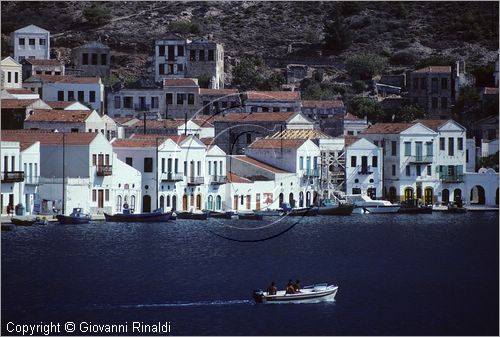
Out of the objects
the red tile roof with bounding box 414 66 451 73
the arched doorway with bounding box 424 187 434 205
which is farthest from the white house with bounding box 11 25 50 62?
the arched doorway with bounding box 424 187 434 205

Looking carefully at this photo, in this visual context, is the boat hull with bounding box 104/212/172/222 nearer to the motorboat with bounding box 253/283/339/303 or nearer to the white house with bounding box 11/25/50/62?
the motorboat with bounding box 253/283/339/303

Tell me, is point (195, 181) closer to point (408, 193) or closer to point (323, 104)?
point (408, 193)

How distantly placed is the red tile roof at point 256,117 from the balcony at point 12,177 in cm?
3482

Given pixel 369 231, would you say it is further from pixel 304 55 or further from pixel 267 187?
pixel 304 55

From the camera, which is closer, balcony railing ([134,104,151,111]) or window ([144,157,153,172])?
window ([144,157,153,172])

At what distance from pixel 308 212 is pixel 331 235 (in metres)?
14.4

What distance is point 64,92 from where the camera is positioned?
148625 millimetres

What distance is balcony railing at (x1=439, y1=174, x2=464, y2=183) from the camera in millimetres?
130375

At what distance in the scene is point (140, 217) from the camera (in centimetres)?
10838

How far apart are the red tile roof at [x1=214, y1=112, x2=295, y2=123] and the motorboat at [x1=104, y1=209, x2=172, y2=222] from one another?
2873 cm

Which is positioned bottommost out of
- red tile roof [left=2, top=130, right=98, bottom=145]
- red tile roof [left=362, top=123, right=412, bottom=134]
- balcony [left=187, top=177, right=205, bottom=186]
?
balcony [left=187, top=177, right=205, bottom=186]

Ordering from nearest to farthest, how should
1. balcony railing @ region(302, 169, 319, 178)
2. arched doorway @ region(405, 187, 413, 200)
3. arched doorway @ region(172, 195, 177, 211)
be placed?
1. arched doorway @ region(172, 195, 177, 211)
2. balcony railing @ region(302, 169, 319, 178)
3. arched doorway @ region(405, 187, 413, 200)

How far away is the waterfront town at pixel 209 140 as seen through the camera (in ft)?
360

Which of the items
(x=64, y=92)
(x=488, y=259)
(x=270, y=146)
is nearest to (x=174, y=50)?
(x=64, y=92)
